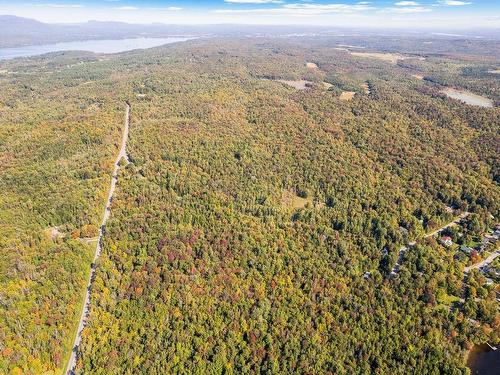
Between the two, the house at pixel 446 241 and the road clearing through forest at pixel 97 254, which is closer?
the road clearing through forest at pixel 97 254

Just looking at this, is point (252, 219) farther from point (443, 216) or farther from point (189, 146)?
point (443, 216)

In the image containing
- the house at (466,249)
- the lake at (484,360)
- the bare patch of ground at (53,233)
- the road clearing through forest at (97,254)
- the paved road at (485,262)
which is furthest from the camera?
the house at (466,249)

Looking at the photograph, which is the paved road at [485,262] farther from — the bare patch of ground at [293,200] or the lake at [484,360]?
the bare patch of ground at [293,200]

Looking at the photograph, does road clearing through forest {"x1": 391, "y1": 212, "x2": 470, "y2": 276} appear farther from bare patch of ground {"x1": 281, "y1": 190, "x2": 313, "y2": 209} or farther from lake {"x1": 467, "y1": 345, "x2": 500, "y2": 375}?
bare patch of ground {"x1": 281, "y1": 190, "x2": 313, "y2": 209}

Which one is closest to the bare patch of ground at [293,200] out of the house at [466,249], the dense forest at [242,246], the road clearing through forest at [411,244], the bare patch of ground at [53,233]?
the dense forest at [242,246]

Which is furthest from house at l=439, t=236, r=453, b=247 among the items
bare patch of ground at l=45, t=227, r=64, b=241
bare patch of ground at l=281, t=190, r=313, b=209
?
bare patch of ground at l=45, t=227, r=64, b=241

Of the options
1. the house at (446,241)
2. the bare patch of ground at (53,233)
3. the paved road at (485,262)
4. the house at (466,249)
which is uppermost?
the bare patch of ground at (53,233)

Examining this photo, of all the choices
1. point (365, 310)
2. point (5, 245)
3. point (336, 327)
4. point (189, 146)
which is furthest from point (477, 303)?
point (5, 245)
